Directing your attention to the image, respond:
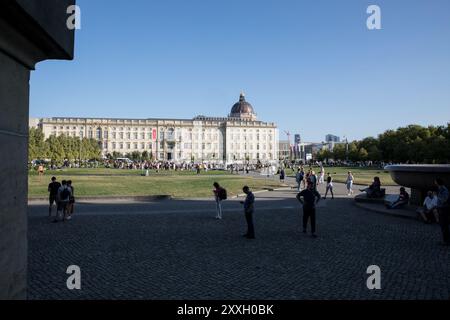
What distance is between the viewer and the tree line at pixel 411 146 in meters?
63.6

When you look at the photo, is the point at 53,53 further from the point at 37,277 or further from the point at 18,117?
the point at 37,277

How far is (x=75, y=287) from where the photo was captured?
6.37 m

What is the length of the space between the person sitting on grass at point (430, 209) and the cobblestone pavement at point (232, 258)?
0.44m

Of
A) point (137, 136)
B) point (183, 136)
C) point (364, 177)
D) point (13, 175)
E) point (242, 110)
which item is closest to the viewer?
point (13, 175)

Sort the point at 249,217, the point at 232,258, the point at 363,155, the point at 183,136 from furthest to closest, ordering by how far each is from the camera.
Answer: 1. the point at 183,136
2. the point at 363,155
3. the point at 249,217
4. the point at 232,258

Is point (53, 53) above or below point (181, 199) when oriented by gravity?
above

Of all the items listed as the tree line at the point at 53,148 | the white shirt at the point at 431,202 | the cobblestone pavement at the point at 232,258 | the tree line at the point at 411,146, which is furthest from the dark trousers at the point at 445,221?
the tree line at the point at 411,146

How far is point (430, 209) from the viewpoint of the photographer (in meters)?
12.6

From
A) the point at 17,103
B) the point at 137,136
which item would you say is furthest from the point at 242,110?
the point at 17,103

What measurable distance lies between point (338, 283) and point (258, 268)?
164 centimetres

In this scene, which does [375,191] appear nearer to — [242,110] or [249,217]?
[249,217]

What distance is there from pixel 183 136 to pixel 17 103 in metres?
140

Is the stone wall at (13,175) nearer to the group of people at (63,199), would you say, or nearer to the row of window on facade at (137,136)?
the group of people at (63,199)

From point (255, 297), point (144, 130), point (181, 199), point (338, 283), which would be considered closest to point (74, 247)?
point (255, 297)
